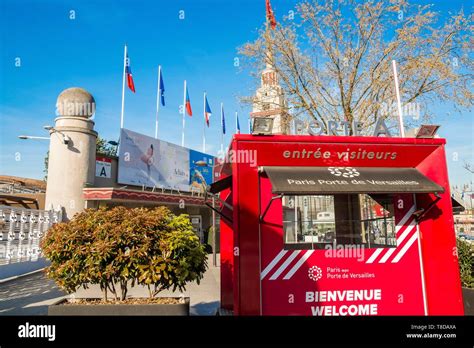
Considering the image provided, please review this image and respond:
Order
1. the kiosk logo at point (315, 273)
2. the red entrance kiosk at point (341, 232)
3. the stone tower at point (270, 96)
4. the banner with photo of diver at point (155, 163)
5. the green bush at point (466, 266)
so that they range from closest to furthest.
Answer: the red entrance kiosk at point (341, 232) < the kiosk logo at point (315, 273) < the green bush at point (466, 266) < the stone tower at point (270, 96) < the banner with photo of diver at point (155, 163)

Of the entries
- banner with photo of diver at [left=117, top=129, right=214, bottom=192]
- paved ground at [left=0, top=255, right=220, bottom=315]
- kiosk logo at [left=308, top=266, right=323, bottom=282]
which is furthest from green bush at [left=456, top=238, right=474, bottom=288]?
banner with photo of diver at [left=117, top=129, right=214, bottom=192]

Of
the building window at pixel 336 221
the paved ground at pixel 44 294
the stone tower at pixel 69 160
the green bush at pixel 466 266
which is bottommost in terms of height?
the paved ground at pixel 44 294

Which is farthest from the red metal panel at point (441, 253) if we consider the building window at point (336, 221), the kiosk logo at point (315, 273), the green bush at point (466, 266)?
the kiosk logo at point (315, 273)

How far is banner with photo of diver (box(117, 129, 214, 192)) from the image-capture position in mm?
23547

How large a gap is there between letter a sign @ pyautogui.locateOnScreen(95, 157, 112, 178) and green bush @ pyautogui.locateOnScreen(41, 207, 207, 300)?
1635 cm

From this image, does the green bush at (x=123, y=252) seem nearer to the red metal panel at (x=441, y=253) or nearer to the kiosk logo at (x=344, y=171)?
the kiosk logo at (x=344, y=171)

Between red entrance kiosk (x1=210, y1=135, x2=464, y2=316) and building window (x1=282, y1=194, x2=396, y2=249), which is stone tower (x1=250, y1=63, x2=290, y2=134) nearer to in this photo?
building window (x1=282, y1=194, x2=396, y2=249)

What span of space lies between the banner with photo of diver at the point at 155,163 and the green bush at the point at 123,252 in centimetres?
1411

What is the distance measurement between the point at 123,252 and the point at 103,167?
699 inches

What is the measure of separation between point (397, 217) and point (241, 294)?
3.31m

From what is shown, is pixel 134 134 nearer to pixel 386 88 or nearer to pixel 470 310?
pixel 386 88

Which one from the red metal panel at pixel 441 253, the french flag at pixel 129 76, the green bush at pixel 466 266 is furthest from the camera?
the french flag at pixel 129 76

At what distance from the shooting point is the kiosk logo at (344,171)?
583cm
